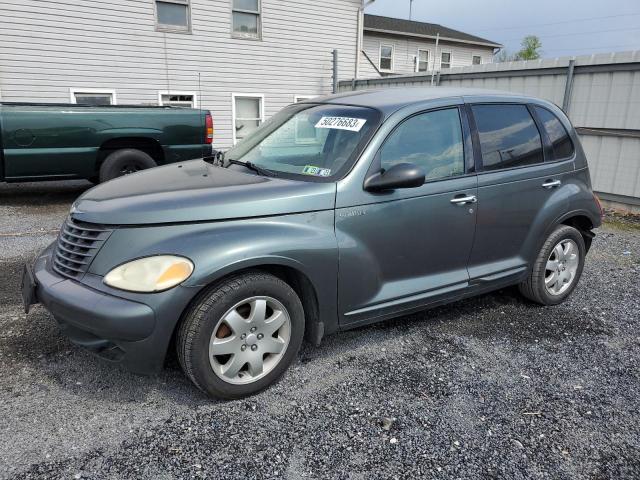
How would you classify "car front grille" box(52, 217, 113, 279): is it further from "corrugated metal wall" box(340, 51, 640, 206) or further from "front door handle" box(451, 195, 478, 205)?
"corrugated metal wall" box(340, 51, 640, 206)

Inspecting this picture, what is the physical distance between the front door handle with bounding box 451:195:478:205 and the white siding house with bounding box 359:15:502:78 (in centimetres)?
1939

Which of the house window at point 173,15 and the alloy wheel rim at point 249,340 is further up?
the house window at point 173,15

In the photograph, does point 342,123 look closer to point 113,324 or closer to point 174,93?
point 113,324

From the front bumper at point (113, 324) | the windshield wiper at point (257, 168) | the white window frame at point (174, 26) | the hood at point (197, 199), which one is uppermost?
the white window frame at point (174, 26)

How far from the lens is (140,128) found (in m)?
8.05

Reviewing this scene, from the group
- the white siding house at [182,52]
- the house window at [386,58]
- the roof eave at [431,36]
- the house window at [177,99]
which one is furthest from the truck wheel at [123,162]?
the house window at [386,58]

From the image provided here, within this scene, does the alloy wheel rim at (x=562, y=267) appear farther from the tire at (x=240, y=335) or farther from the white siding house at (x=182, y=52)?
the white siding house at (x=182, y=52)

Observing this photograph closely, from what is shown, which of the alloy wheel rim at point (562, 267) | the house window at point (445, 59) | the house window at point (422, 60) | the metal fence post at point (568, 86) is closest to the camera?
the alloy wheel rim at point (562, 267)

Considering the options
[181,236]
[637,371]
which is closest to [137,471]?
[181,236]

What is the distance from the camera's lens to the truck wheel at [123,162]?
7834 millimetres

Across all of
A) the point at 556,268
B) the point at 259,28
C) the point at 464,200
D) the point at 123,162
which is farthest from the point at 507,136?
the point at 259,28

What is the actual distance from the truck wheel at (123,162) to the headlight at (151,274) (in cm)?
588

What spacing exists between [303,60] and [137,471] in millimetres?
13396

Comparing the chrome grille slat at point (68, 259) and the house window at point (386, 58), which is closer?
the chrome grille slat at point (68, 259)
